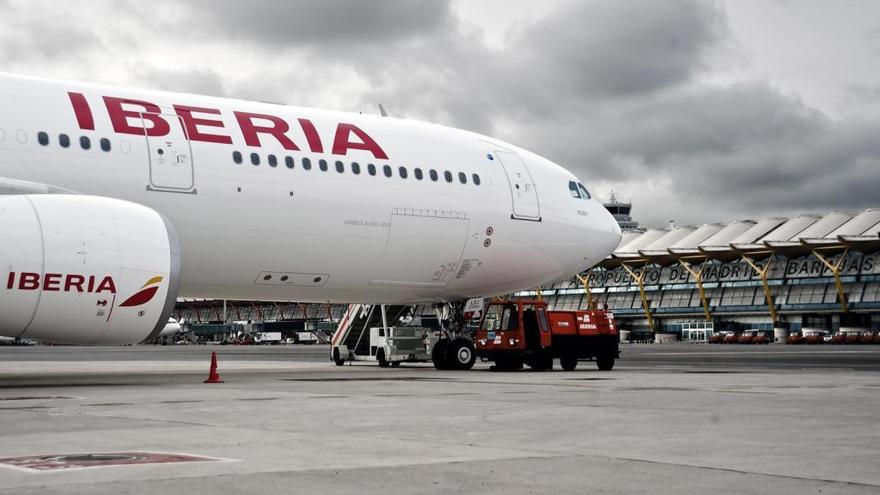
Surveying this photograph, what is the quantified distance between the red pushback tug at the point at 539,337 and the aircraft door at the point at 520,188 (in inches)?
86.8

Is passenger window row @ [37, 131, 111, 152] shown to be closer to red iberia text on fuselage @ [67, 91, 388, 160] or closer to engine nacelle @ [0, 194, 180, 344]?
red iberia text on fuselage @ [67, 91, 388, 160]

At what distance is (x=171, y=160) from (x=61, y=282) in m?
4.06

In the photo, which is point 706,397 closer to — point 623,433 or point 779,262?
point 623,433

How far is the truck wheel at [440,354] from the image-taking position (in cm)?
2555

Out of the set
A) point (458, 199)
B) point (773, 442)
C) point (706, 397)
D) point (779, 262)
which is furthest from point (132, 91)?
point (779, 262)

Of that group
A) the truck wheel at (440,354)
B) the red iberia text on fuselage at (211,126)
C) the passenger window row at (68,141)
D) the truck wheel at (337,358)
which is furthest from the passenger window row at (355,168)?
the truck wheel at (337,358)

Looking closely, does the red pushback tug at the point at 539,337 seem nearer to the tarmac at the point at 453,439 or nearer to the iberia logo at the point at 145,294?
the tarmac at the point at 453,439

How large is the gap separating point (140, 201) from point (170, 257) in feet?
7.35

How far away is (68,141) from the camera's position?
18.0 metres

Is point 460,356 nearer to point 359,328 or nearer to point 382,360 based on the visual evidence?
point 382,360

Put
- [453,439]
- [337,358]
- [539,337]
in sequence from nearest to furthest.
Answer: [453,439] → [539,337] → [337,358]

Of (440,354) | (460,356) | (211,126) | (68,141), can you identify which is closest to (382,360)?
(440,354)

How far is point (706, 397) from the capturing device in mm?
14570

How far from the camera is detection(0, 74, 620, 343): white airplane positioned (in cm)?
1602
